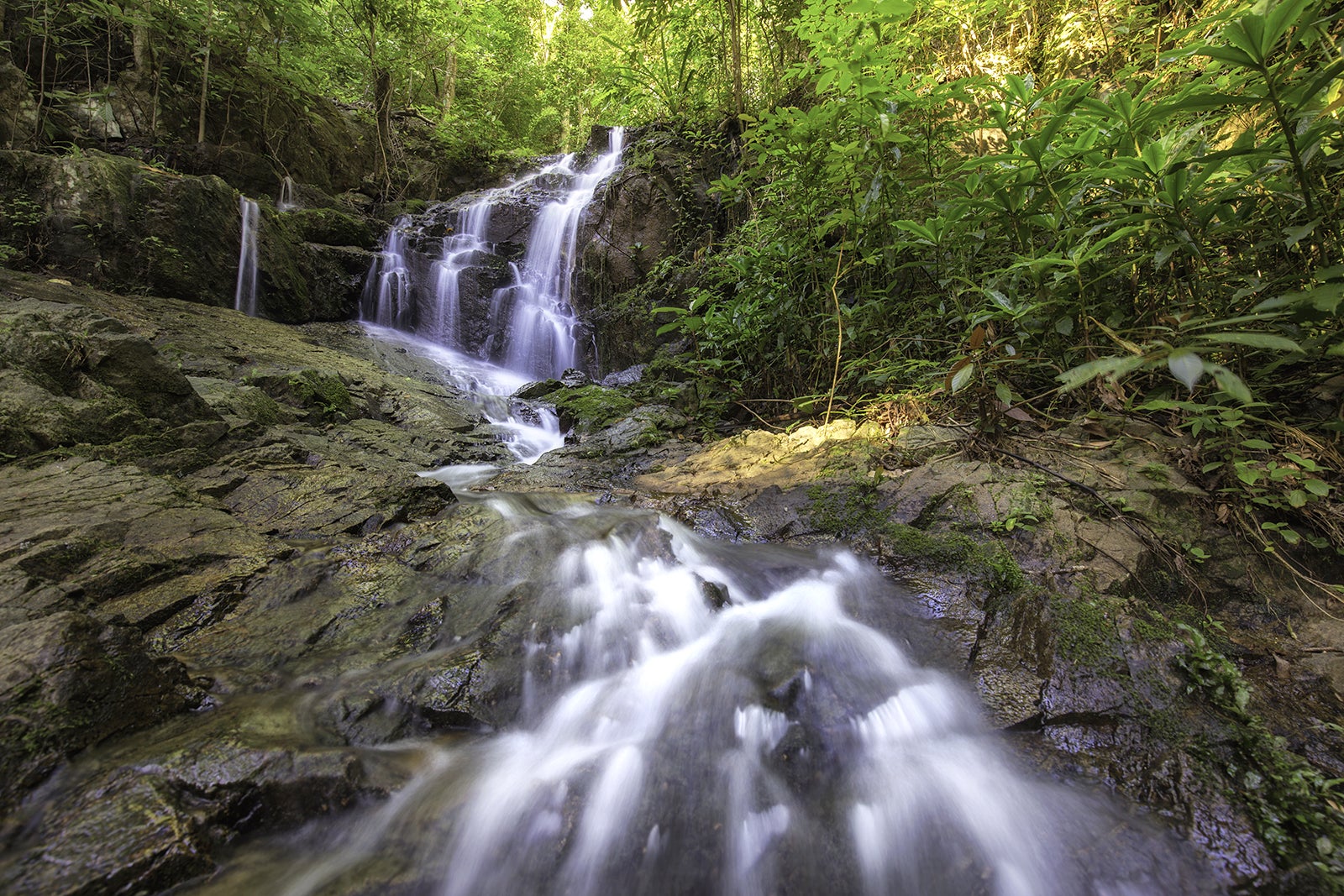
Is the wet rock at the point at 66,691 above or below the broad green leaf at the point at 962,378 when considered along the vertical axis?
below

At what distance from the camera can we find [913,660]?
2281 millimetres

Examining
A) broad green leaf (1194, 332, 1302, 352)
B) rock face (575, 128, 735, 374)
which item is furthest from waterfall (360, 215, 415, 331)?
broad green leaf (1194, 332, 1302, 352)

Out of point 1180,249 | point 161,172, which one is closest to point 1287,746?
point 1180,249

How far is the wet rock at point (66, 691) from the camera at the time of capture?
57.6 inches

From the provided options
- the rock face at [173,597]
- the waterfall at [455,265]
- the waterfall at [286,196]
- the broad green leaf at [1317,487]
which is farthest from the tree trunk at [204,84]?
the broad green leaf at [1317,487]

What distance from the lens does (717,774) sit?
1894 mm

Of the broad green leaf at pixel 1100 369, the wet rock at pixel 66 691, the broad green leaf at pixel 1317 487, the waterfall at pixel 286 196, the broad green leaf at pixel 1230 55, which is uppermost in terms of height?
the waterfall at pixel 286 196

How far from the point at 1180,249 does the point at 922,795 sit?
249cm

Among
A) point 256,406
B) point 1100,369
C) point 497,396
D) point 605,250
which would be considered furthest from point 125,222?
point 1100,369

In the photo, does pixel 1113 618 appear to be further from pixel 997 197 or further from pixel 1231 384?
pixel 997 197

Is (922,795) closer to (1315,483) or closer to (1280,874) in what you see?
(1280,874)

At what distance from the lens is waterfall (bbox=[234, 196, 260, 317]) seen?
26.1 feet

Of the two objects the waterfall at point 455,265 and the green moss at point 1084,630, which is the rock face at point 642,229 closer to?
the waterfall at point 455,265

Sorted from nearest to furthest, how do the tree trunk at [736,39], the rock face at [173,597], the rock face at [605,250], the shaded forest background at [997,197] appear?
the rock face at [173,597]
the shaded forest background at [997,197]
the tree trunk at [736,39]
the rock face at [605,250]
